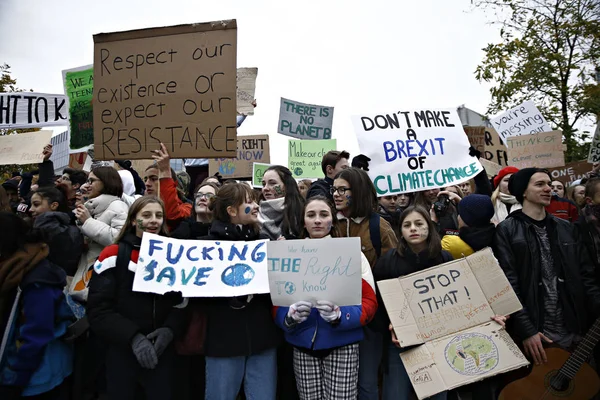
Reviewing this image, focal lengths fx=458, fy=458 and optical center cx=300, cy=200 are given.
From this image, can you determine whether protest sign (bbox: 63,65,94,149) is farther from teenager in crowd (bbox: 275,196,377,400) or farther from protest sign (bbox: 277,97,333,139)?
protest sign (bbox: 277,97,333,139)

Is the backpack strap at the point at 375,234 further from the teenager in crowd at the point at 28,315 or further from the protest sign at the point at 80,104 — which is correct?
the protest sign at the point at 80,104

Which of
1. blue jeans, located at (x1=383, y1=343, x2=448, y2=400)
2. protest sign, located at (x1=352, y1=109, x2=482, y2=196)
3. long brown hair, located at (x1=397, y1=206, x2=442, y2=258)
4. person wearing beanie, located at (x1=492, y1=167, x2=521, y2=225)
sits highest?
protest sign, located at (x1=352, y1=109, x2=482, y2=196)

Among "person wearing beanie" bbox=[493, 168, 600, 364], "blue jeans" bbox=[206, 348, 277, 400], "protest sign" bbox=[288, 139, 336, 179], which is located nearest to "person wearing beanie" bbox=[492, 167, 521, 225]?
"person wearing beanie" bbox=[493, 168, 600, 364]

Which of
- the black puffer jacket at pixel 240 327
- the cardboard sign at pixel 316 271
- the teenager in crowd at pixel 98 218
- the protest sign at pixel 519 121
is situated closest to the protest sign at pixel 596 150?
the protest sign at pixel 519 121

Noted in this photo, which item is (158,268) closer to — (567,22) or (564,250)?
(564,250)

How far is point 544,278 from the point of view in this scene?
11.9 feet

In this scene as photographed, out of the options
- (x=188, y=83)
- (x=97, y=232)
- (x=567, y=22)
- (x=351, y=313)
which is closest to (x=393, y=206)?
(x=351, y=313)

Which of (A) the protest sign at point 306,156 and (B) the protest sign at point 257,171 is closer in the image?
(B) the protest sign at point 257,171

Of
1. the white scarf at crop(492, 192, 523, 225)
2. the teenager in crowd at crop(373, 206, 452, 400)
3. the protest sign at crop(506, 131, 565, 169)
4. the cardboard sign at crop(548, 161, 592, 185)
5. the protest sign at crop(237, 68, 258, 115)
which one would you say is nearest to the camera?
the teenager in crowd at crop(373, 206, 452, 400)

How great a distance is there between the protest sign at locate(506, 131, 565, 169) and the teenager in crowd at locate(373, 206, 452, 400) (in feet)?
15.0

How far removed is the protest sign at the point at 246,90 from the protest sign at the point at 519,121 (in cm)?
421

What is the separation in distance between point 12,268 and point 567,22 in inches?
525

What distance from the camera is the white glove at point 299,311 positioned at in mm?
2979

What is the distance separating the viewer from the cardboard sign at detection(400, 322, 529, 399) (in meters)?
3.09
